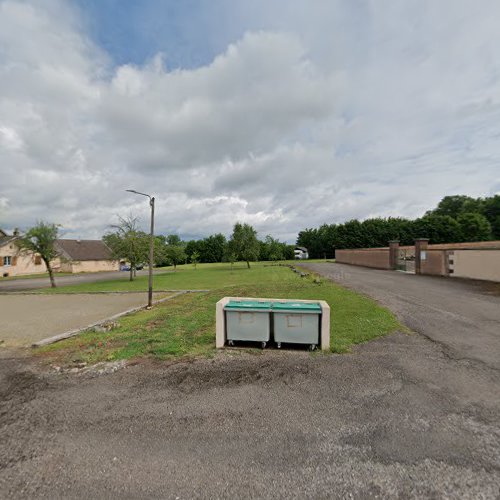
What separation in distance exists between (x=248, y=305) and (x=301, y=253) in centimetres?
7858

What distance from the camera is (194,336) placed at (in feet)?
23.6

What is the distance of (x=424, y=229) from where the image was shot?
61.2 meters

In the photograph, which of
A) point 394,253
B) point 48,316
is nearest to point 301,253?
point 394,253

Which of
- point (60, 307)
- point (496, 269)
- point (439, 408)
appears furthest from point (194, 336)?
point (496, 269)

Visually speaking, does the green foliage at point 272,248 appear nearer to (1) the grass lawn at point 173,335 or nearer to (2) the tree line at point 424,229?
(2) the tree line at point 424,229

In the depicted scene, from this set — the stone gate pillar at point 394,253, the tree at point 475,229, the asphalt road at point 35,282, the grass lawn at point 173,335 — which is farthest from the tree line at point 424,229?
the asphalt road at point 35,282

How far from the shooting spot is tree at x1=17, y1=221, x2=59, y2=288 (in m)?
22.4

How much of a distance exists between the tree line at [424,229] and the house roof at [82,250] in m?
55.2

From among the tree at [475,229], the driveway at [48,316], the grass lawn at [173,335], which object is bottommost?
the driveway at [48,316]

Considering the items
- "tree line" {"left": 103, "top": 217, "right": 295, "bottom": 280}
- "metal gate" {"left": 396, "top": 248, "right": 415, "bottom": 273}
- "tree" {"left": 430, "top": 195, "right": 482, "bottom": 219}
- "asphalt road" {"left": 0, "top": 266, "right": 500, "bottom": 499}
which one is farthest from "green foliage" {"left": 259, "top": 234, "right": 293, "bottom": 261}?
"asphalt road" {"left": 0, "top": 266, "right": 500, "bottom": 499}

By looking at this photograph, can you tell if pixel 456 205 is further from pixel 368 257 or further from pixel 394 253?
pixel 394 253

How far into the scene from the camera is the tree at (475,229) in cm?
5616

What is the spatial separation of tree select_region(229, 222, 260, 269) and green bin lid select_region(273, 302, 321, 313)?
37.0m

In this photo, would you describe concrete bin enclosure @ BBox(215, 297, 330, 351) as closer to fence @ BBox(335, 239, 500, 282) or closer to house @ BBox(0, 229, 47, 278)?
fence @ BBox(335, 239, 500, 282)
